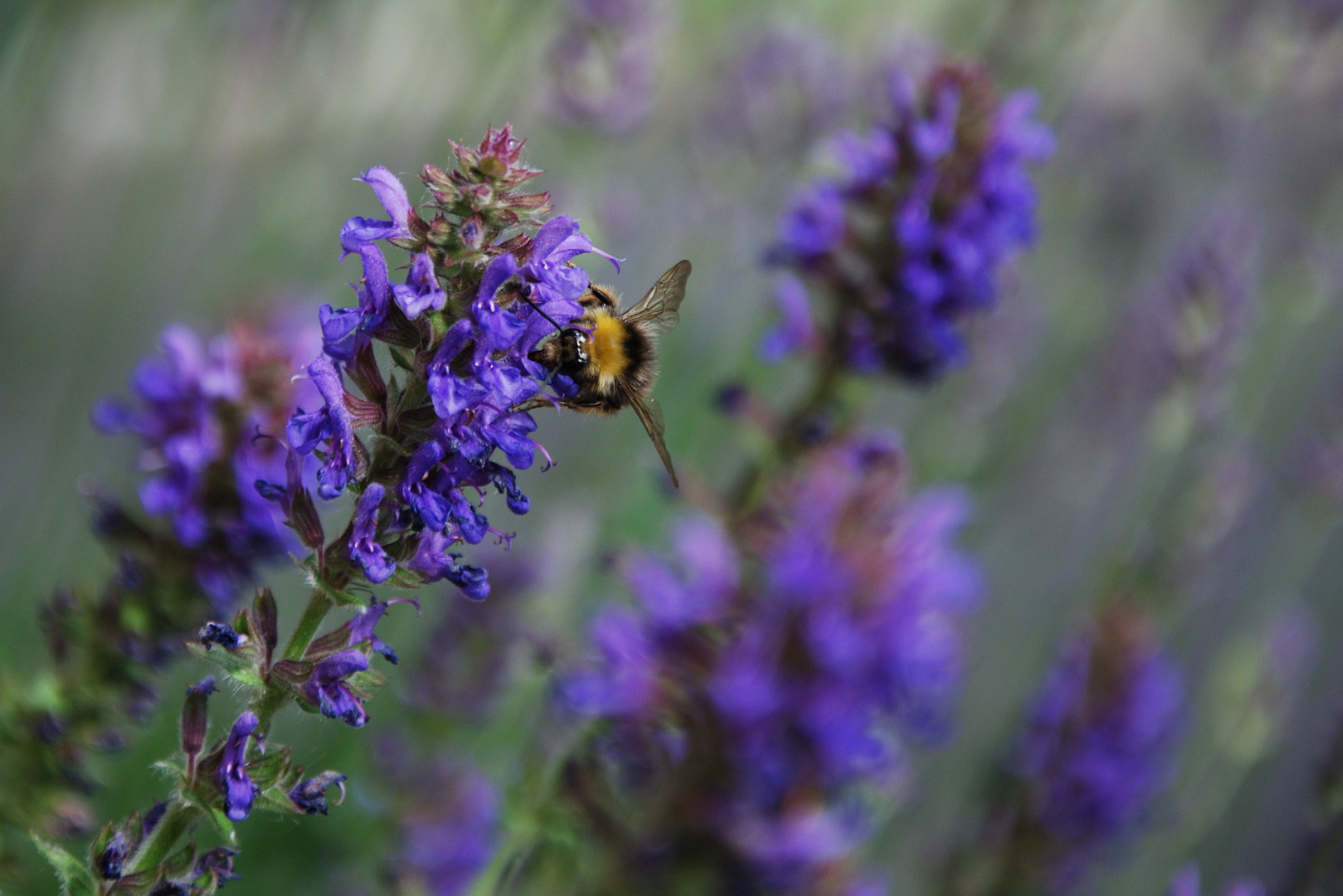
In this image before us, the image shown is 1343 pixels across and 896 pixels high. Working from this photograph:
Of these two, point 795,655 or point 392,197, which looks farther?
point 795,655

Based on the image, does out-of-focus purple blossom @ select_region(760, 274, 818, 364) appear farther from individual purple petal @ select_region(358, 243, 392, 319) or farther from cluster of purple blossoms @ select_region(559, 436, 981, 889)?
individual purple petal @ select_region(358, 243, 392, 319)

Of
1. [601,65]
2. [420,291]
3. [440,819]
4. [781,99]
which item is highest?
[781,99]

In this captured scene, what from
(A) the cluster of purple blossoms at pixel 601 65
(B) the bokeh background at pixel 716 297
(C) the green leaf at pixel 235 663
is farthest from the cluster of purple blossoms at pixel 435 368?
(A) the cluster of purple blossoms at pixel 601 65

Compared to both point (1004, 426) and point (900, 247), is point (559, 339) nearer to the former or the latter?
point (900, 247)

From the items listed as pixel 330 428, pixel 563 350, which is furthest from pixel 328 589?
pixel 563 350

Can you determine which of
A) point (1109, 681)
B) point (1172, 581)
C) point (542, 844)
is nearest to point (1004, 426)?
point (1172, 581)

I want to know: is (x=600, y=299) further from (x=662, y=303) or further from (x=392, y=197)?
(x=392, y=197)

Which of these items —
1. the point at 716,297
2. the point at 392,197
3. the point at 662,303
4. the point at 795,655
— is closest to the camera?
the point at 392,197
